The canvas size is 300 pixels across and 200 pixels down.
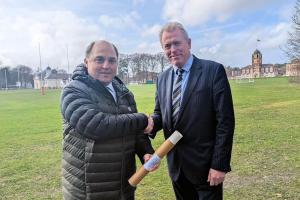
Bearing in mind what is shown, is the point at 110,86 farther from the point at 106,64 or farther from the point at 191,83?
the point at 191,83

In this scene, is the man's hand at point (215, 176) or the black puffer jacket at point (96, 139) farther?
the man's hand at point (215, 176)

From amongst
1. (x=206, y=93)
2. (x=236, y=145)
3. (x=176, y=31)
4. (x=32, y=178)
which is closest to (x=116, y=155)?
(x=206, y=93)

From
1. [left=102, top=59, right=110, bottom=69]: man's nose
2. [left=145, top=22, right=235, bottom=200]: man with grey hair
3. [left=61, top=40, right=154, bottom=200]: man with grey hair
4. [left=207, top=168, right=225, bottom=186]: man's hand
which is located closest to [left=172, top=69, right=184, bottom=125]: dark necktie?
[left=145, top=22, right=235, bottom=200]: man with grey hair

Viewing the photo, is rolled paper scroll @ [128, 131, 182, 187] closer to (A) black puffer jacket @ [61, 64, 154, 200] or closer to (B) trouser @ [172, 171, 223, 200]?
(A) black puffer jacket @ [61, 64, 154, 200]

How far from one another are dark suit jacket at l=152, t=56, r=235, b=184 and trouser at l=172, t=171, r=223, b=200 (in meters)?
0.09

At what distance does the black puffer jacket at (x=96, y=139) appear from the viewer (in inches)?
123

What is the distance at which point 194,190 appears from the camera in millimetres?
3994

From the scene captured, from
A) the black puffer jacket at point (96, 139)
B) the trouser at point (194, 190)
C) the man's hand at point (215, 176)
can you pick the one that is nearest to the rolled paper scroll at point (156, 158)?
the black puffer jacket at point (96, 139)

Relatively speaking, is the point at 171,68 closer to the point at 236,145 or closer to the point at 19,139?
the point at 236,145

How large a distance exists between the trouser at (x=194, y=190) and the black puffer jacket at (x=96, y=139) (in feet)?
2.43

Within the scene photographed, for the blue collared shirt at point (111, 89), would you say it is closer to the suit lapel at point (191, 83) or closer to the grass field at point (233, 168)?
the suit lapel at point (191, 83)

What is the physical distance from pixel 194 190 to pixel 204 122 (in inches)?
33.0

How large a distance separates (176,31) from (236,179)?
192 inches

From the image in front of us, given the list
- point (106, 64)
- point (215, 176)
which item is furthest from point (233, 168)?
point (106, 64)
